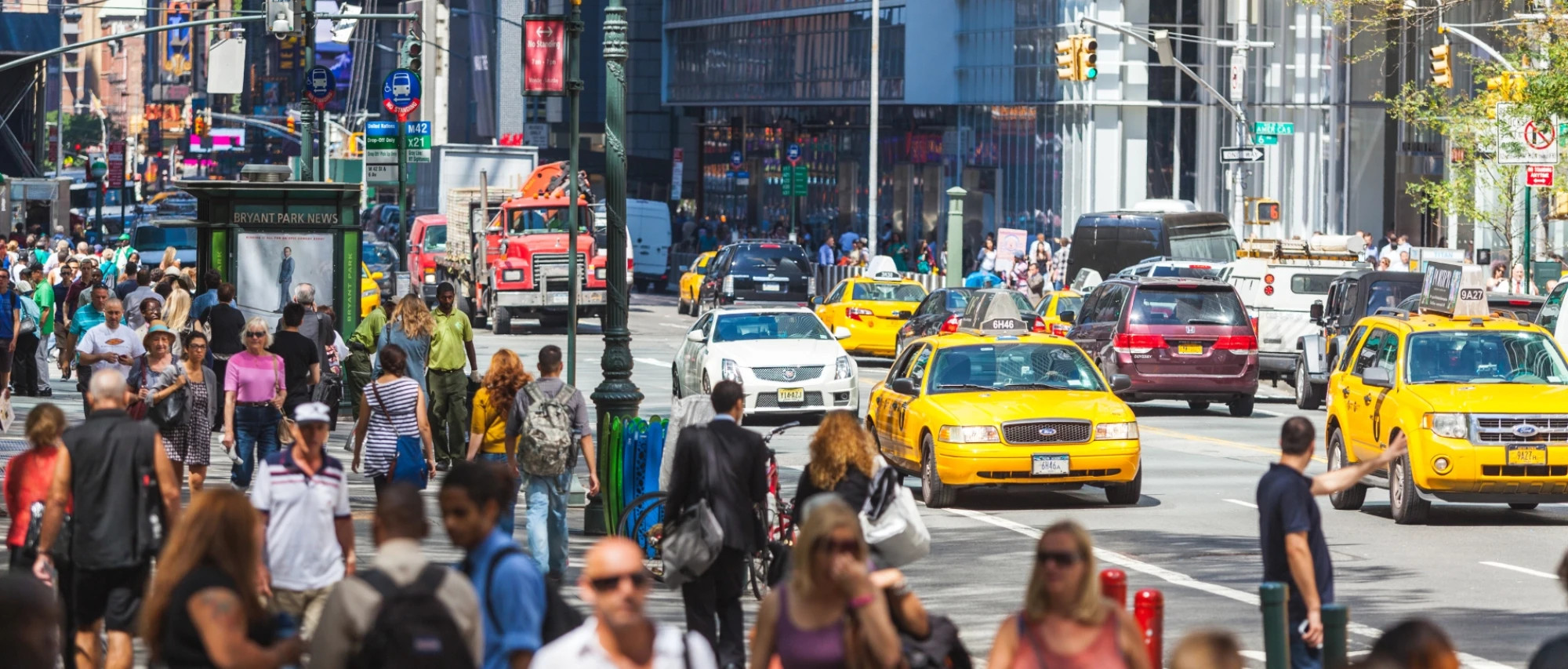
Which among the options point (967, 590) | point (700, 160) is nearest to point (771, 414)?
point (967, 590)

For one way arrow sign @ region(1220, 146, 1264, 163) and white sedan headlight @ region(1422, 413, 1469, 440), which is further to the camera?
one way arrow sign @ region(1220, 146, 1264, 163)

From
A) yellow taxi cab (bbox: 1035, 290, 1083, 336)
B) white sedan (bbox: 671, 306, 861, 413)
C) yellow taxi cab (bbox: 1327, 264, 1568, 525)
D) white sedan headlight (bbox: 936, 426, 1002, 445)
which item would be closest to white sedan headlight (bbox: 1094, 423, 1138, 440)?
white sedan headlight (bbox: 936, 426, 1002, 445)

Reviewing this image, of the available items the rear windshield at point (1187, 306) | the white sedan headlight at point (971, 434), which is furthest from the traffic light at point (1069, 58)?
the white sedan headlight at point (971, 434)

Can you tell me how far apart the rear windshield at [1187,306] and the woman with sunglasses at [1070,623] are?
2146 cm

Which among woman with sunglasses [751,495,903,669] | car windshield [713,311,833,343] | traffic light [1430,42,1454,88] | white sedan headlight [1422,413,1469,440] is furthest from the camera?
traffic light [1430,42,1454,88]

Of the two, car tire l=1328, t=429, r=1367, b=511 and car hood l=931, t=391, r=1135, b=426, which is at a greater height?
car hood l=931, t=391, r=1135, b=426

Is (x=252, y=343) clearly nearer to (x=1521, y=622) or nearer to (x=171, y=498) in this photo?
(x=171, y=498)

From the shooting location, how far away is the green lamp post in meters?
16.3

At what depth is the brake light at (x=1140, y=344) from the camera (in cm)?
2778

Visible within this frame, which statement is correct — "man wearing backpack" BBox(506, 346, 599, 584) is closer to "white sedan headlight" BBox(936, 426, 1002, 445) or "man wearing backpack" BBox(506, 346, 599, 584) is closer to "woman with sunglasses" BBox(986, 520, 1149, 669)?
"white sedan headlight" BBox(936, 426, 1002, 445)

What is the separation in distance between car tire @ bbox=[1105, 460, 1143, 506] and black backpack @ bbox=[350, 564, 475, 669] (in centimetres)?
1248

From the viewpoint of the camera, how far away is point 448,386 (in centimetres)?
1878

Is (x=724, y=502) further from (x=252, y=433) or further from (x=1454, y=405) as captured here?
(x=1454, y=405)

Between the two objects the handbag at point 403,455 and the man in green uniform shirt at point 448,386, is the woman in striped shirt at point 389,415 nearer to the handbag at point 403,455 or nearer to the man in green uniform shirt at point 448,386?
the handbag at point 403,455
